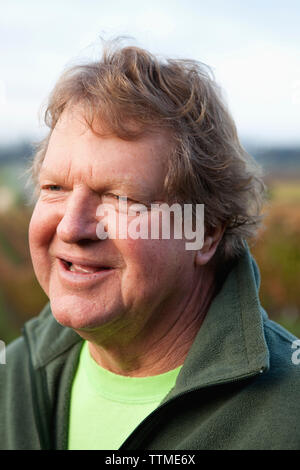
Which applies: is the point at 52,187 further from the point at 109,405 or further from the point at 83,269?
the point at 109,405

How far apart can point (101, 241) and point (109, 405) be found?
0.76 meters

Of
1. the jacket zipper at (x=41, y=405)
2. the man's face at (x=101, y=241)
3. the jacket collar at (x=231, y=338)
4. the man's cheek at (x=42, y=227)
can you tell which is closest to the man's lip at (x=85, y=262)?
the man's face at (x=101, y=241)

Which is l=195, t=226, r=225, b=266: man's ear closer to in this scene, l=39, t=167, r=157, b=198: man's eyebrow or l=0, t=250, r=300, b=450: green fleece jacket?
l=0, t=250, r=300, b=450: green fleece jacket

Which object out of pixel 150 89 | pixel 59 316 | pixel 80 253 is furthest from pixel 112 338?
pixel 150 89

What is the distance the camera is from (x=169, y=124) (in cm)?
221

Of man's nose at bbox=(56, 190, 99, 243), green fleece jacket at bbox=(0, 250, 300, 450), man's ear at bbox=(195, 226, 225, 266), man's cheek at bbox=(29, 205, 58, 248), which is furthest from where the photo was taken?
man's ear at bbox=(195, 226, 225, 266)

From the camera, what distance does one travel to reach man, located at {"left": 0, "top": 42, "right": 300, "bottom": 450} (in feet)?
6.82

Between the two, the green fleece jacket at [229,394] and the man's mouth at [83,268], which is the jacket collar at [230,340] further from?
the man's mouth at [83,268]

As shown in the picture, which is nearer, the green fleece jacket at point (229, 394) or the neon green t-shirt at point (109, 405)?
the green fleece jacket at point (229, 394)

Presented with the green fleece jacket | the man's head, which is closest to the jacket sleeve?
the green fleece jacket

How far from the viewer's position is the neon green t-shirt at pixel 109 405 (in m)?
2.29

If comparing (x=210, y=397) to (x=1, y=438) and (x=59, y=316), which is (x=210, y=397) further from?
(x=1, y=438)

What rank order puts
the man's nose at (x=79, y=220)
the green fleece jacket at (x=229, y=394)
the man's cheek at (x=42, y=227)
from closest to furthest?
the green fleece jacket at (x=229, y=394)
the man's nose at (x=79, y=220)
the man's cheek at (x=42, y=227)

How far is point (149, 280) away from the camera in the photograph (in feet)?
7.11
